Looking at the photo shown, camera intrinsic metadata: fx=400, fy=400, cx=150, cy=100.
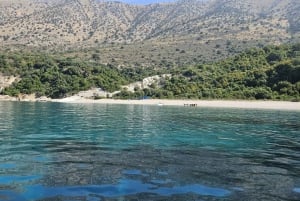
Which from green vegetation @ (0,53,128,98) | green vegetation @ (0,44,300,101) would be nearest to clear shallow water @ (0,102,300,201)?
green vegetation @ (0,44,300,101)

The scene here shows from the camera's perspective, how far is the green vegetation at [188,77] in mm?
103312

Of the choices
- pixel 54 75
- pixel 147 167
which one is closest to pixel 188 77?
pixel 54 75

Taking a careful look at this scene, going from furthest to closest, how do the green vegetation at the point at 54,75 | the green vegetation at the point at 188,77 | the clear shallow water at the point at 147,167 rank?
the green vegetation at the point at 54,75 → the green vegetation at the point at 188,77 → the clear shallow water at the point at 147,167

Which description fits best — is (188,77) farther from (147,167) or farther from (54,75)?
(147,167)

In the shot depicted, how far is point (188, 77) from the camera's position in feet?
425

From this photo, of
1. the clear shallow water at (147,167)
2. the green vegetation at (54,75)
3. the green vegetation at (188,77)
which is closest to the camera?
the clear shallow water at (147,167)

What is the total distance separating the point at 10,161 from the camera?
1839 cm

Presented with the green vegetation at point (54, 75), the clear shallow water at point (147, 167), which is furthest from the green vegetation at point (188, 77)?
the clear shallow water at point (147, 167)

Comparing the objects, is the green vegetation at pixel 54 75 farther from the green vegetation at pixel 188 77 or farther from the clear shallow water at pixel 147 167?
the clear shallow water at pixel 147 167

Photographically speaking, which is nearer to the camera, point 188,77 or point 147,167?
point 147,167

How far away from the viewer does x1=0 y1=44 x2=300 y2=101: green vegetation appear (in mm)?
103312

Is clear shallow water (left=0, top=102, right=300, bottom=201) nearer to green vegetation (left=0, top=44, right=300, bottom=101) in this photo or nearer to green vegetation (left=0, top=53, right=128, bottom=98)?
green vegetation (left=0, top=44, right=300, bottom=101)

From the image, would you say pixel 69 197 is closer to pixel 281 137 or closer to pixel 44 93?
pixel 281 137

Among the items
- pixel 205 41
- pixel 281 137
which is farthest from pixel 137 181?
pixel 205 41
